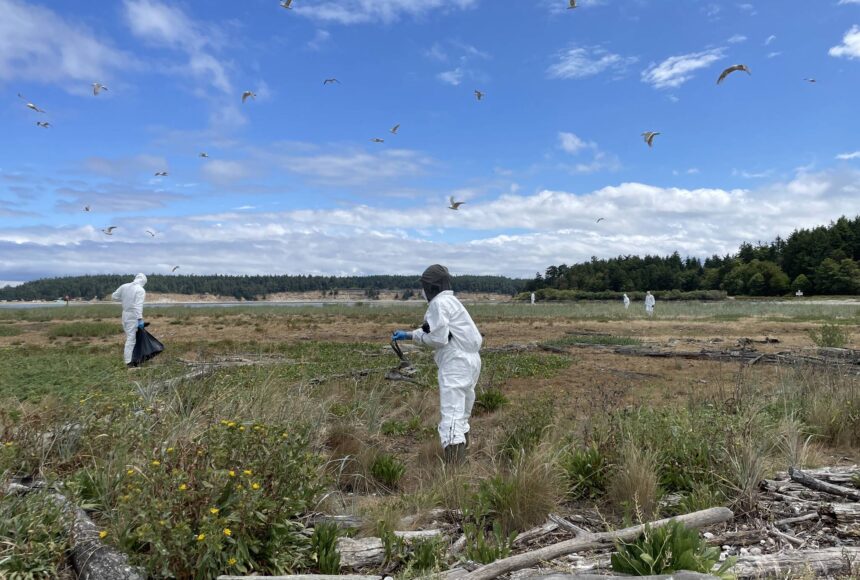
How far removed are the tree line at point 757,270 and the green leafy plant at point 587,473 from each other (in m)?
→ 75.9

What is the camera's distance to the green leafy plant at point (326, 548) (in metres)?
3.12

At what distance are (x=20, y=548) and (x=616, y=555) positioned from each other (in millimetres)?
3226

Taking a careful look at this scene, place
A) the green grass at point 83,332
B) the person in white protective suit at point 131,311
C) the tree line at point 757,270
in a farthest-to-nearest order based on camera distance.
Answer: the tree line at point 757,270 → the green grass at point 83,332 → the person in white protective suit at point 131,311

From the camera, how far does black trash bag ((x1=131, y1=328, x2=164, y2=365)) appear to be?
12.0m

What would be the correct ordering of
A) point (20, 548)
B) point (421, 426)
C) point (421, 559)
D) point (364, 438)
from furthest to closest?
point (421, 426) → point (364, 438) → point (421, 559) → point (20, 548)

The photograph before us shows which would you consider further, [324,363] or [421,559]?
[324,363]

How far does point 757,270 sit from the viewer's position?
78000 millimetres

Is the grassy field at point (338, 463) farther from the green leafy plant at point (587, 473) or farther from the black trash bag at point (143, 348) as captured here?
the black trash bag at point (143, 348)

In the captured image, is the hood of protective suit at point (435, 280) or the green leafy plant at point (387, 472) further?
the hood of protective suit at point (435, 280)

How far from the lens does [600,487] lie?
4.60 meters

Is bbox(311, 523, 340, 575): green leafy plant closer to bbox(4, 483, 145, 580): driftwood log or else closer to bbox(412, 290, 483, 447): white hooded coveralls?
bbox(4, 483, 145, 580): driftwood log

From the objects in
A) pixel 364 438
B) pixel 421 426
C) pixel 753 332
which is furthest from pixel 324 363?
pixel 753 332

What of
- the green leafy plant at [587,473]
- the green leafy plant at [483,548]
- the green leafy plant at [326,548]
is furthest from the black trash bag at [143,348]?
the green leafy plant at [483,548]

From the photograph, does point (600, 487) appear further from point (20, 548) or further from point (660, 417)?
point (20, 548)
